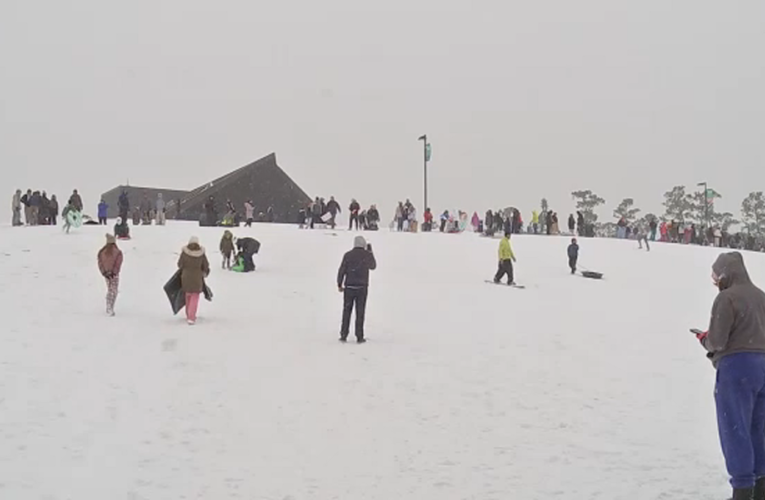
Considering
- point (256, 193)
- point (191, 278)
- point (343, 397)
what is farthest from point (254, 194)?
point (343, 397)

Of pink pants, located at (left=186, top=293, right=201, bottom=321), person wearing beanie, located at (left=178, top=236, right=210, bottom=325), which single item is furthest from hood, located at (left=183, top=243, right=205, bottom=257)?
pink pants, located at (left=186, top=293, right=201, bottom=321)

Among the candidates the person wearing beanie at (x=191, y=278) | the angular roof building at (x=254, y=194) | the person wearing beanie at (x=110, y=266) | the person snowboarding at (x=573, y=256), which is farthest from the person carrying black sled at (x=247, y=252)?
the angular roof building at (x=254, y=194)

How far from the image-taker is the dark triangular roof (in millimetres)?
45500

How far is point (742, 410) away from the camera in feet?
15.9

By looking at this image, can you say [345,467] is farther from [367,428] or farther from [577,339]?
[577,339]

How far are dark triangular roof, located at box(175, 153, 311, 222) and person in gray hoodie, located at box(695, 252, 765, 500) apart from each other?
41.0 meters

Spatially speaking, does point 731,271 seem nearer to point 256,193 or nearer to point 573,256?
point 573,256

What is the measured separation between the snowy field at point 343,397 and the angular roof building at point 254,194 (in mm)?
27307

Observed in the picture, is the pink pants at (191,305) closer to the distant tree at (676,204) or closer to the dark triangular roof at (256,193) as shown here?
the dark triangular roof at (256,193)

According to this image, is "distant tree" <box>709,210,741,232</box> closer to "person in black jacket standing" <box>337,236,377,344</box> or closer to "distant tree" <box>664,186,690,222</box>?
"distant tree" <box>664,186,690,222</box>

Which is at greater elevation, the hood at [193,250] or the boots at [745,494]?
the hood at [193,250]

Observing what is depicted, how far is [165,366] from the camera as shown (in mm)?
9680

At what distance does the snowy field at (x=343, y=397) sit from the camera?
19.7 feet

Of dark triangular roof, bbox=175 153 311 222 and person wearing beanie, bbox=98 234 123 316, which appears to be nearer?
person wearing beanie, bbox=98 234 123 316
